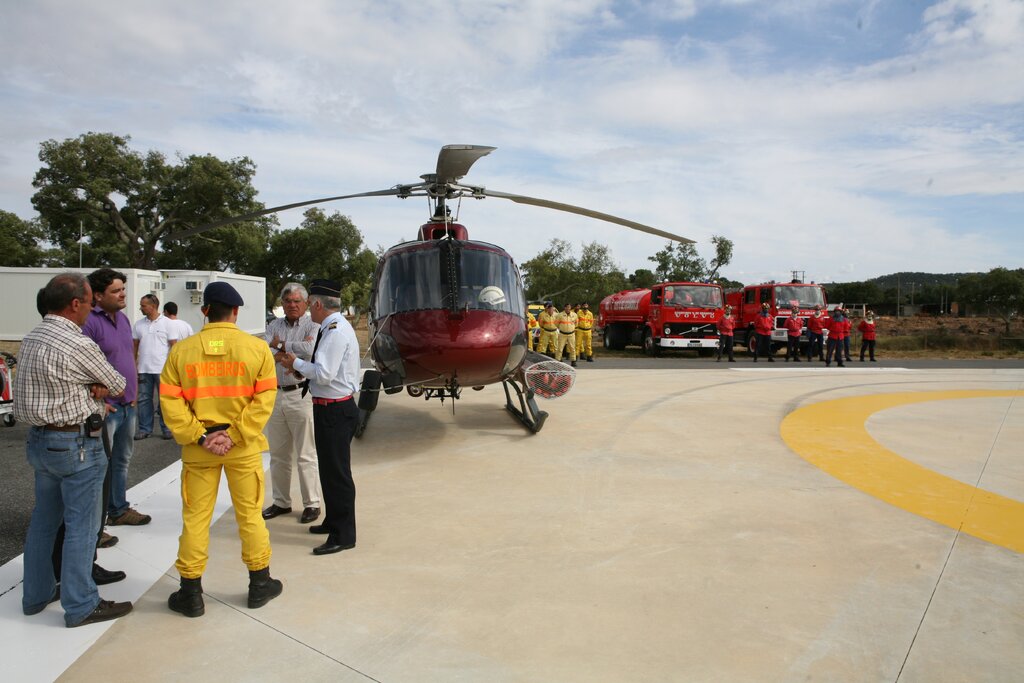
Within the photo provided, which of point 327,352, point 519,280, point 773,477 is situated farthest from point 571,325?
point 327,352

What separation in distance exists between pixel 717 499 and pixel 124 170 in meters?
39.9

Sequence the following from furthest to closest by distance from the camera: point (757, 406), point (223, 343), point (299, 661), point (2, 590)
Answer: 1. point (757, 406)
2. point (2, 590)
3. point (223, 343)
4. point (299, 661)

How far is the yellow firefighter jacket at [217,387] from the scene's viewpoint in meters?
3.27

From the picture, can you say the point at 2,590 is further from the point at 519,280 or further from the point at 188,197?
the point at 188,197

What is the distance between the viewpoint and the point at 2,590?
3545 millimetres

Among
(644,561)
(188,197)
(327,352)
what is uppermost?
(188,197)

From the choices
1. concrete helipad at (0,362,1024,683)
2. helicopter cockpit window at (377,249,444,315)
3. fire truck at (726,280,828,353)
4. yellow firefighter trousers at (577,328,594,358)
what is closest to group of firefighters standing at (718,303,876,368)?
fire truck at (726,280,828,353)

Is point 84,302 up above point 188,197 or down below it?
below

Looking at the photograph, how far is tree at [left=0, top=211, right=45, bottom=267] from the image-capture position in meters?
35.3

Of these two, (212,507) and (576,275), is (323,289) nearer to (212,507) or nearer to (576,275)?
(212,507)

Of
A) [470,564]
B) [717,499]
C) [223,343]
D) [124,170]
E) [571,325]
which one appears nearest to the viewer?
[223,343]

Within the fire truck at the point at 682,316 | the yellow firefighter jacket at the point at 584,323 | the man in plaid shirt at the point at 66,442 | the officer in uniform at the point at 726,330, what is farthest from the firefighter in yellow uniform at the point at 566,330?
the man in plaid shirt at the point at 66,442

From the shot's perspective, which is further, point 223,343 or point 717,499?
point 717,499

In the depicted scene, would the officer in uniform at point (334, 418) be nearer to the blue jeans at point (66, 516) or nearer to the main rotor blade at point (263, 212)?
the blue jeans at point (66, 516)
